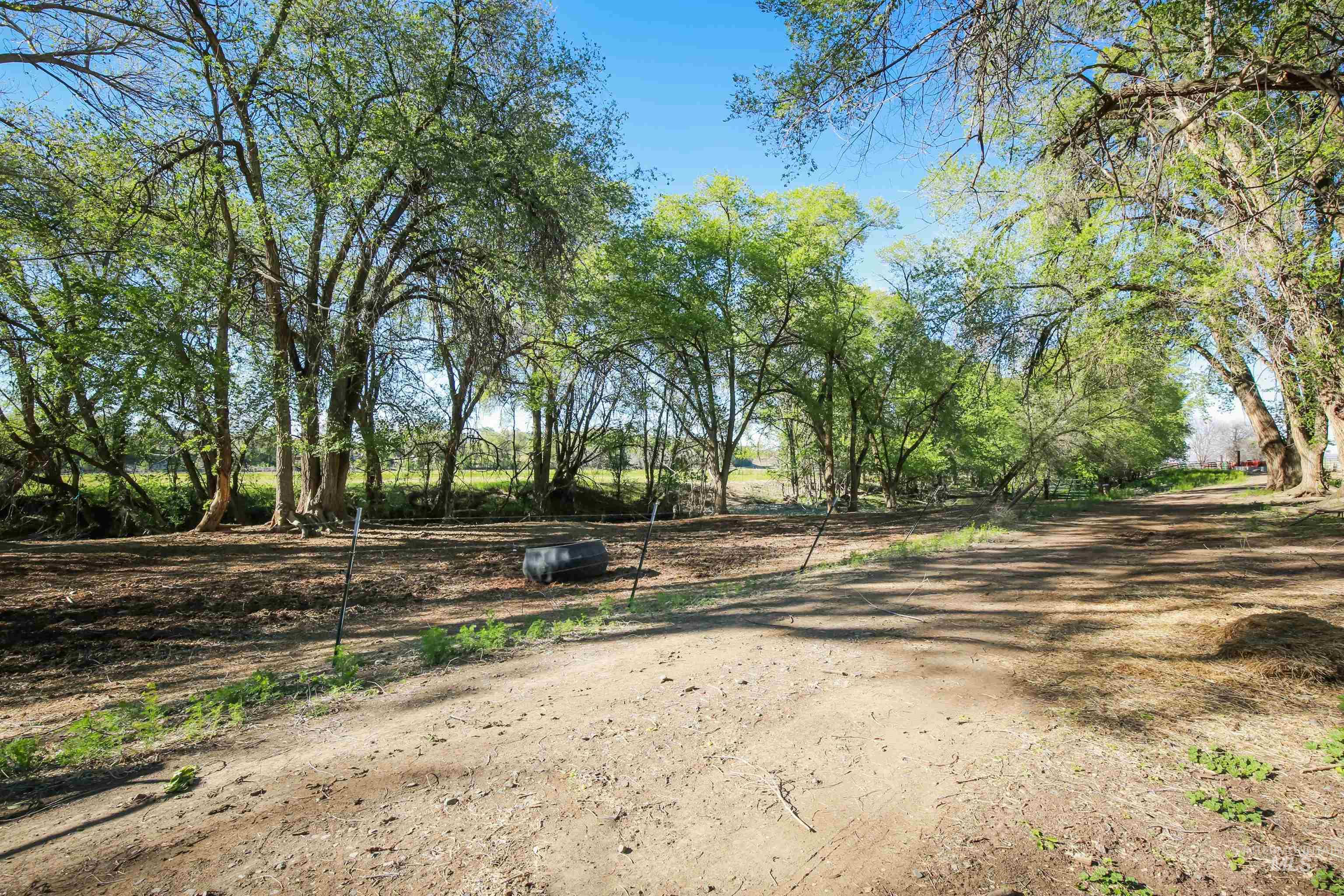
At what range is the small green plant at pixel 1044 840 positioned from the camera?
6.94 ft

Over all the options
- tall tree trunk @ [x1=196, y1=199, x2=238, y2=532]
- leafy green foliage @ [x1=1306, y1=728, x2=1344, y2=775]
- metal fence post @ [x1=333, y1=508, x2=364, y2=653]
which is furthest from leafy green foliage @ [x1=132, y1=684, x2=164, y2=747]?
tall tree trunk @ [x1=196, y1=199, x2=238, y2=532]

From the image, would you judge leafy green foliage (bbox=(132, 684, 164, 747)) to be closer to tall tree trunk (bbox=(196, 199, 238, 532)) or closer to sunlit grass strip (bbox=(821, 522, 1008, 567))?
sunlit grass strip (bbox=(821, 522, 1008, 567))

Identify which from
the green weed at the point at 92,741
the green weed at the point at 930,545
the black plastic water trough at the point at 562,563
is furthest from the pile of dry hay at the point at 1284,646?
the black plastic water trough at the point at 562,563

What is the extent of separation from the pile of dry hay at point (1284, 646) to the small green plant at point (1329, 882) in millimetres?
1822

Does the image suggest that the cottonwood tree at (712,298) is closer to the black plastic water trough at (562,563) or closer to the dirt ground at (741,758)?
the black plastic water trough at (562,563)

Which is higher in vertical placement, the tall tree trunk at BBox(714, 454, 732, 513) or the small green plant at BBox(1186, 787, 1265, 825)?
the tall tree trunk at BBox(714, 454, 732, 513)

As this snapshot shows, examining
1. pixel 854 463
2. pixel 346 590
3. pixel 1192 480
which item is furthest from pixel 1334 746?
pixel 1192 480

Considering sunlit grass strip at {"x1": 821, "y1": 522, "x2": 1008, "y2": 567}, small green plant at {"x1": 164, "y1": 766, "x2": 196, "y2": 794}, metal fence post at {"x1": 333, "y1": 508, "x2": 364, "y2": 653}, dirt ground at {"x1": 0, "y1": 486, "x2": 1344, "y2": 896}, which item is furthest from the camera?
sunlit grass strip at {"x1": 821, "y1": 522, "x2": 1008, "y2": 567}

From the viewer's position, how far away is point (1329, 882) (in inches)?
73.4

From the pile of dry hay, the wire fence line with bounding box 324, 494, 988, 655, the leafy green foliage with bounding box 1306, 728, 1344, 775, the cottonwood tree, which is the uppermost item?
the cottonwood tree

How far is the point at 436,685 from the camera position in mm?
4125

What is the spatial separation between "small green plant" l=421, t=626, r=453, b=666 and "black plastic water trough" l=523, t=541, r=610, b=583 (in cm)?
397

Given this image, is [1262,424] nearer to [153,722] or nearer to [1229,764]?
[1229,764]

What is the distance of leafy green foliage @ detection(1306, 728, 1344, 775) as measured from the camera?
2484mm
